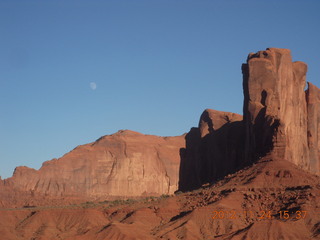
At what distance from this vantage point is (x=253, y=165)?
89375mm

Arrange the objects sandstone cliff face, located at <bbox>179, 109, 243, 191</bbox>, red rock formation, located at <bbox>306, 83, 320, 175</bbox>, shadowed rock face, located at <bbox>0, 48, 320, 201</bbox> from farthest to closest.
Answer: sandstone cliff face, located at <bbox>179, 109, 243, 191</bbox> < red rock formation, located at <bbox>306, 83, 320, 175</bbox> < shadowed rock face, located at <bbox>0, 48, 320, 201</bbox>

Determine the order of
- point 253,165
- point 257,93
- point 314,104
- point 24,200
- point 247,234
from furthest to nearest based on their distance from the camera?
point 24,200 < point 314,104 < point 257,93 < point 253,165 < point 247,234

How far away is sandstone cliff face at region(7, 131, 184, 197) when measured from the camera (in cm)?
13012

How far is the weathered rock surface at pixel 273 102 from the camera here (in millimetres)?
94812

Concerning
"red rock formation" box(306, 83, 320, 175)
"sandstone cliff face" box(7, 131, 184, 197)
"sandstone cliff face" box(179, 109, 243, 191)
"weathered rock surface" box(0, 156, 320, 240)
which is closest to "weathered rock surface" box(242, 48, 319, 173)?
"red rock formation" box(306, 83, 320, 175)

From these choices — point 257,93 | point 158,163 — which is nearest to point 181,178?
point 158,163

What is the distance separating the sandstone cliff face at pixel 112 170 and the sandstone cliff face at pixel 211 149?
134 inches

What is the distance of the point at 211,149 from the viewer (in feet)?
411

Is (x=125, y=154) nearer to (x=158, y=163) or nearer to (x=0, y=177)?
(x=158, y=163)

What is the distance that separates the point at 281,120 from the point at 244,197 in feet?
57.7

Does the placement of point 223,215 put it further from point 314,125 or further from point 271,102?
point 314,125
